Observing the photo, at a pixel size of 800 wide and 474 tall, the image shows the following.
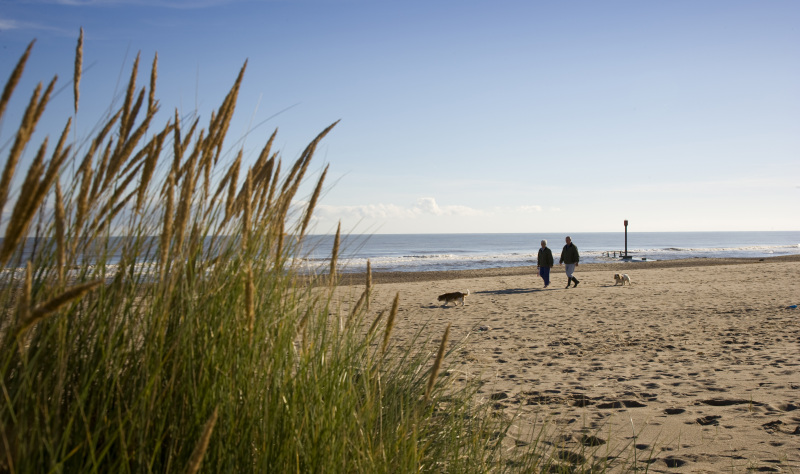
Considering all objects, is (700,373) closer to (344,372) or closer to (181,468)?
(344,372)

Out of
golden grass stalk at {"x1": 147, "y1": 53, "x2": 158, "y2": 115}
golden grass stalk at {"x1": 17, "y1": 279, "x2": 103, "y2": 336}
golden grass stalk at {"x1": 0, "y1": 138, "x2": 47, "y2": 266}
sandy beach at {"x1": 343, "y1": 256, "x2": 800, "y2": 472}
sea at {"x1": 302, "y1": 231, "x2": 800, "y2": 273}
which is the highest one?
golden grass stalk at {"x1": 147, "y1": 53, "x2": 158, "y2": 115}

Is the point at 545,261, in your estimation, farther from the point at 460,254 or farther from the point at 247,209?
the point at 460,254

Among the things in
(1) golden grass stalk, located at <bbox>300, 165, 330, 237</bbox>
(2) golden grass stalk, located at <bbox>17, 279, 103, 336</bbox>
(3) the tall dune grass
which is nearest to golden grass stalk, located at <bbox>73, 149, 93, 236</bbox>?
(3) the tall dune grass

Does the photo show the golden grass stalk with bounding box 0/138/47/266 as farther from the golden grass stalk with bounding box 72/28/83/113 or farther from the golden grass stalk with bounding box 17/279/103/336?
the golden grass stalk with bounding box 72/28/83/113

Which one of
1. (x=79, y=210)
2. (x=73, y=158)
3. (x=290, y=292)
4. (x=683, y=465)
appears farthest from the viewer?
(x=683, y=465)

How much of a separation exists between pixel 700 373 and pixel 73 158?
22.3 feet

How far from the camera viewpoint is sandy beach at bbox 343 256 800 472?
13.1 feet

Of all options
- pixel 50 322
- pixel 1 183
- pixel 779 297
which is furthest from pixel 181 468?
pixel 779 297

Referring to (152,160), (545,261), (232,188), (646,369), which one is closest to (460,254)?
(545,261)

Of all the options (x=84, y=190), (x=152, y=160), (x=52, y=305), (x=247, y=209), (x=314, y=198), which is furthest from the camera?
(x=314, y=198)

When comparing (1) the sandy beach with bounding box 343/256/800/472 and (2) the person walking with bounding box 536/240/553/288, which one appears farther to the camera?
(2) the person walking with bounding box 536/240/553/288

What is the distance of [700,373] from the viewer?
250 inches

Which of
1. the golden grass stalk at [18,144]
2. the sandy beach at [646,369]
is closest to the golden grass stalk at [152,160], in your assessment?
the golden grass stalk at [18,144]

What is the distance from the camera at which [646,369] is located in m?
6.68
